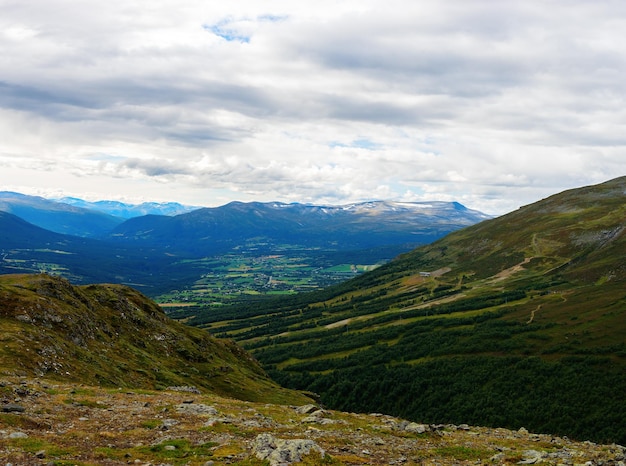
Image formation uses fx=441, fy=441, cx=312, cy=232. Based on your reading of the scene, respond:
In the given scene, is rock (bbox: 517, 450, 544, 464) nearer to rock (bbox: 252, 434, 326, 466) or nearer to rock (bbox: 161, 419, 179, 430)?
rock (bbox: 252, 434, 326, 466)

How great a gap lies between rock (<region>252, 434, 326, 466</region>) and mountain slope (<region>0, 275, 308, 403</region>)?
33.7 m

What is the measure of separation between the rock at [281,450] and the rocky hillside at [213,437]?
7cm

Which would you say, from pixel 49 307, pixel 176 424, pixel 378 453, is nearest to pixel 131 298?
pixel 49 307

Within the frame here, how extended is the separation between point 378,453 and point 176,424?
53.9 feet

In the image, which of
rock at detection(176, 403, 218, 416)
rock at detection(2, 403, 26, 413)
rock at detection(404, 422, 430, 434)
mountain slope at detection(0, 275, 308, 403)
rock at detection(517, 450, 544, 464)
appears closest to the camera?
rock at detection(517, 450, 544, 464)

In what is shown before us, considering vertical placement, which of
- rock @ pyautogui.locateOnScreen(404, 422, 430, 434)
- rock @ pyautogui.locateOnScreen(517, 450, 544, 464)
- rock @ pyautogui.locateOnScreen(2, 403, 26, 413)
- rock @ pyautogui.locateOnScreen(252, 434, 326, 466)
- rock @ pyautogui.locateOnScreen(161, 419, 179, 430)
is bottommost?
rock @ pyautogui.locateOnScreen(404, 422, 430, 434)

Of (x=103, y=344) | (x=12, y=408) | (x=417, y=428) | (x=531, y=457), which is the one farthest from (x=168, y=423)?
(x=103, y=344)

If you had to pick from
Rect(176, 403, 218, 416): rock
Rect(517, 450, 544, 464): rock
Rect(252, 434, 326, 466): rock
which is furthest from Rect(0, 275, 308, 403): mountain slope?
Rect(517, 450, 544, 464): rock

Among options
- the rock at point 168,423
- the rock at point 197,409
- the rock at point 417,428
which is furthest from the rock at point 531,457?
the rock at point 168,423

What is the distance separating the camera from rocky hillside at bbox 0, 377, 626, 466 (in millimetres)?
27797

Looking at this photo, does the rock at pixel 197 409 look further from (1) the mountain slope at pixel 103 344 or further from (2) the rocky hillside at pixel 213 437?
(1) the mountain slope at pixel 103 344

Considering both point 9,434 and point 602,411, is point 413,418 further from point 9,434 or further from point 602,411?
point 9,434

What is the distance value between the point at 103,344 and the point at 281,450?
2436 inches

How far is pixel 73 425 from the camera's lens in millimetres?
33062
